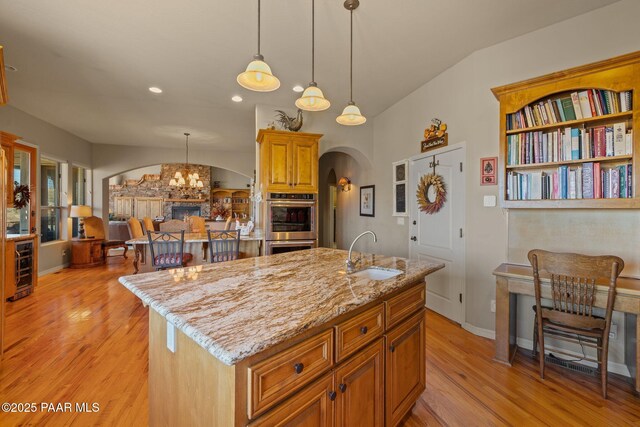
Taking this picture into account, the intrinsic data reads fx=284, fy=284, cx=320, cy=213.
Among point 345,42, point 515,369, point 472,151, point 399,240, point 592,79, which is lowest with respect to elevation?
point 515,369

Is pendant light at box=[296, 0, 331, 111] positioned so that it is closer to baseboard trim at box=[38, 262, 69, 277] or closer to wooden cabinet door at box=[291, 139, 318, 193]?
wooden cabinet door at box=[291, 139, 318, 193]

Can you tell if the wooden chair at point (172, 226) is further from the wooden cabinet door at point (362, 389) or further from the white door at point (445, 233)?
the wooden cabinet door at point (362, 389)

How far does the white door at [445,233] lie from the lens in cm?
329

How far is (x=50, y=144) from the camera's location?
5.66m

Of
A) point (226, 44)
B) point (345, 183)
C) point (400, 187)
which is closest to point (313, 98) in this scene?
point (226, 44)

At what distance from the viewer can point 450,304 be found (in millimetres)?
3441

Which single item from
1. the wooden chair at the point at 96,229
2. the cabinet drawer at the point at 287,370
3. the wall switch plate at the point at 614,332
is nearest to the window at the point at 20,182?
the wooden chair at the point at 96,229

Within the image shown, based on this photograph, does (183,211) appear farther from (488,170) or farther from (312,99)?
(488,170)

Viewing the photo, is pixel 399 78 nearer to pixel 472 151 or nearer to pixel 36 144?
pixel 472 151

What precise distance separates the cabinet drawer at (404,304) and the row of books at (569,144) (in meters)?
1.67

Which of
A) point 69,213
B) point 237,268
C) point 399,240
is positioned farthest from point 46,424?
point 69,213

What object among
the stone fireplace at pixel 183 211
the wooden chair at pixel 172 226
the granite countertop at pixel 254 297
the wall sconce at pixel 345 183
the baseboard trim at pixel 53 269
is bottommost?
the baseboard trim at pixel 53 269

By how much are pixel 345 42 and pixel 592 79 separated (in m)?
2.10

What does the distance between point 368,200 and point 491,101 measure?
2654 mm
